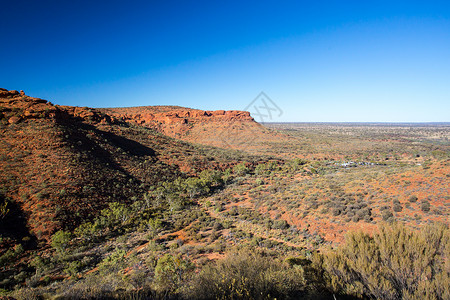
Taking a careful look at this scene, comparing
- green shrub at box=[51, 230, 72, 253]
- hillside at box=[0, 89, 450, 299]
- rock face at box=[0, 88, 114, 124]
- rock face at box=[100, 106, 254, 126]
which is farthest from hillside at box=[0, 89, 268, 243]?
rock face at box=[100, 106, 254, 126]

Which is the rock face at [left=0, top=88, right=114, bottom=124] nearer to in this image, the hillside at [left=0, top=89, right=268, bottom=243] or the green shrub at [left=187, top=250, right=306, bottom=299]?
the hillside at [left=0, top=89, right=268, bottom=243]

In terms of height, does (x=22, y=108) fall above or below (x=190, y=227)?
above

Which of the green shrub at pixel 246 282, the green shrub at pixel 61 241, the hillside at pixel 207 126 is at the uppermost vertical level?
the hillside at pixel 207 126

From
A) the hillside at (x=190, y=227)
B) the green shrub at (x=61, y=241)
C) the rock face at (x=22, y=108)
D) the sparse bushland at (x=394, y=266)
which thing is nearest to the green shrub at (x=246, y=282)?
the hillside at (x=190, y=227)

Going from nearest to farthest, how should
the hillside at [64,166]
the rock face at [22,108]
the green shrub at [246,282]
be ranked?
the green shrub at [246,282]
the hillside at [64,166]
the rock face at [22,108]

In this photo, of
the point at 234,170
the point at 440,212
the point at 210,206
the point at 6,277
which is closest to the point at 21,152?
the point at 6,277

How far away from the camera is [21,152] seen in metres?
21.4

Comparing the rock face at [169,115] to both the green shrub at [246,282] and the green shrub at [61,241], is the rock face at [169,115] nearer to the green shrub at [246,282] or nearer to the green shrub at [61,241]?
the green shrub at [61,241]

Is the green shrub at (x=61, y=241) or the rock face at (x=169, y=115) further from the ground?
the rock face at (x=169, y=115)

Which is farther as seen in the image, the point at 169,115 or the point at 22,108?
the point at 169,115

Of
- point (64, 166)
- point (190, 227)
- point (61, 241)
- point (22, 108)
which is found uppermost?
point (22, 108)

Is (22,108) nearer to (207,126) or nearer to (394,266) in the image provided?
(394,266)

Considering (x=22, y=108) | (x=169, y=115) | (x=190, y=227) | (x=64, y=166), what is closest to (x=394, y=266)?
(x=190, y=227)

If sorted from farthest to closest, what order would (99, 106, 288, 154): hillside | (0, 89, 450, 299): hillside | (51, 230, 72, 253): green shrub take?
(99, 106, 288, 154): hillside < (51, 230, 72, 253): green shrub < (0, 89, 450, 299): hillside
